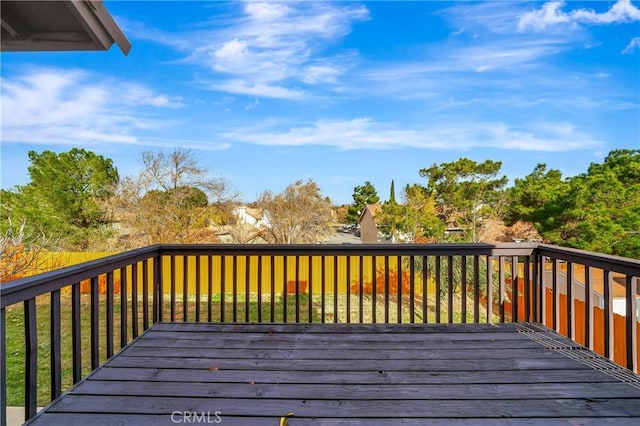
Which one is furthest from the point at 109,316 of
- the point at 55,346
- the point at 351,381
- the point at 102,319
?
the point at 102,319

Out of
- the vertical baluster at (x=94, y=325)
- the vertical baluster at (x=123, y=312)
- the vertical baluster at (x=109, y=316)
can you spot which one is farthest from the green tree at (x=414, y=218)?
the vertical baluster at (x=94, y=325)

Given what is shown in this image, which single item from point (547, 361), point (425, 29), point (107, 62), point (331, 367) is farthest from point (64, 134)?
point (547, 361)

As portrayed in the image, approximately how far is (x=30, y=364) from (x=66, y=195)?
14189mm

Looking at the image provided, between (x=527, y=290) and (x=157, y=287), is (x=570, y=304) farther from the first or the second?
(x=157, y=287)

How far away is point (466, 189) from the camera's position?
14.5 meters

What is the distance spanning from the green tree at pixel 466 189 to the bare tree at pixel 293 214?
19.2 ft

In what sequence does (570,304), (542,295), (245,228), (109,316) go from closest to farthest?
(109,316) < (570,304) < (542,295) < (245,228)

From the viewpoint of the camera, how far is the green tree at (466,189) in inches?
563

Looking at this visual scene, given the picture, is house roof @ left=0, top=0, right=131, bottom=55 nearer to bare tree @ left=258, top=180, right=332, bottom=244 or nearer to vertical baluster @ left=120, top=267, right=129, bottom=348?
vertical baluster @ left=120, top=267, right=129, bottom=348

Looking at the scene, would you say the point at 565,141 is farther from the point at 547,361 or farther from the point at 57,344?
the point at 57,344

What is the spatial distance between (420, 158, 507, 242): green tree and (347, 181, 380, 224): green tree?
591 centimetres

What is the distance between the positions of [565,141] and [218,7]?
39.0 feet

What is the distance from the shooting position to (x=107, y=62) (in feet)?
30.3

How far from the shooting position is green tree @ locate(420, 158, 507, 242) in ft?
46.9
